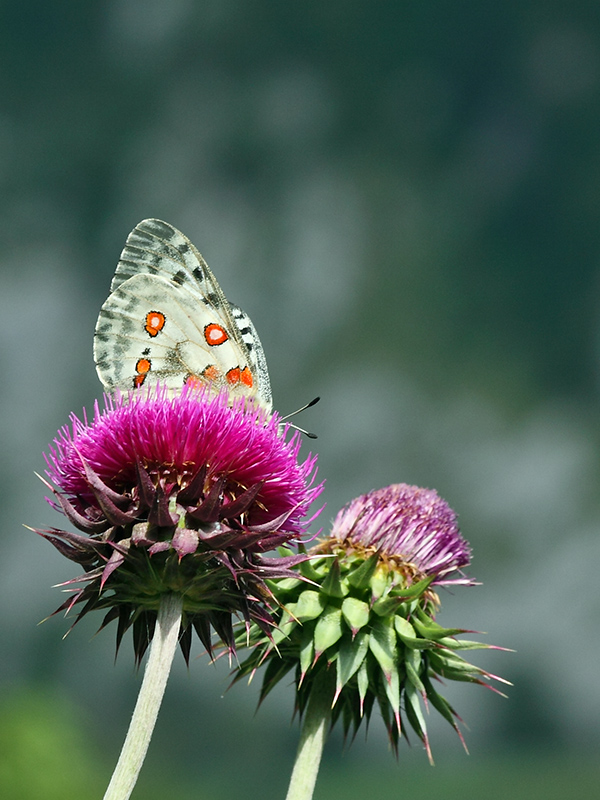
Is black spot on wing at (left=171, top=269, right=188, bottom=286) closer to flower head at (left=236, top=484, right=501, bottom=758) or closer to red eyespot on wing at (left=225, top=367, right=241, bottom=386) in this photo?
red eyespot on wing at (left=225, top=367, right=241, bottom=386)

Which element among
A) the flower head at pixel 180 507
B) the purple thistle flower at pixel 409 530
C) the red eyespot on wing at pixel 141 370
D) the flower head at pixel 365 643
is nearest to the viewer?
the flower head at pixel 180 507

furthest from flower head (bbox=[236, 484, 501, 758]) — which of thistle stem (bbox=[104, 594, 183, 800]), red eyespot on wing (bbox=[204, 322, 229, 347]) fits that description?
red eyespot on wing (bbox=[204, 322, 229, 347])

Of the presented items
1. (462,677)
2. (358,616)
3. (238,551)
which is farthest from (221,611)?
(462,677)

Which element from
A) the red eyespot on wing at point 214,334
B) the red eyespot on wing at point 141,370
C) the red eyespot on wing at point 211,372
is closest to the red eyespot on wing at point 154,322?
the red eyespot on wing at point 141,370

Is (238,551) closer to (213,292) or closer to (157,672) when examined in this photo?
(157,672)

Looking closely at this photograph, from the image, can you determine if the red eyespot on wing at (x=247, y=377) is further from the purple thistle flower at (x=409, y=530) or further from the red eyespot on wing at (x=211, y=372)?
the purple thistle flower at (x=409, y=530)

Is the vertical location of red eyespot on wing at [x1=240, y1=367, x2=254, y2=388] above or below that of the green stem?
above
